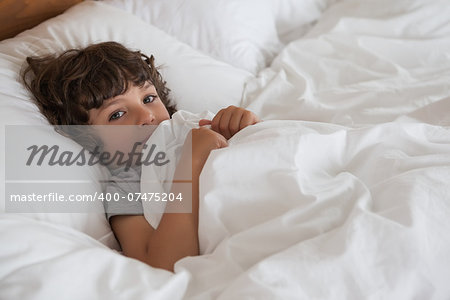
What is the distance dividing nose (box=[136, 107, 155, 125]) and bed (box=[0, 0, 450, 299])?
135mm

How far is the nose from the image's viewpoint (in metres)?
0.99

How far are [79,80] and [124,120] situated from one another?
129mm

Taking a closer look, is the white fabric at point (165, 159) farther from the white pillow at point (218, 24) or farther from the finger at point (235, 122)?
the white pillow at point (218, 24)

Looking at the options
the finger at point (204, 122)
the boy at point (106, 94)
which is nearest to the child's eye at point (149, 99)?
the boy at point (106, 94)

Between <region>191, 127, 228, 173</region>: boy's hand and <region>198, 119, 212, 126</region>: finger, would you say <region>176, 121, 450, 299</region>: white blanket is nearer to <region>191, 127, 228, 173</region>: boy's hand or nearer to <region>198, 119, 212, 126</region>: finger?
<region>191, 127, 228, 173</region>: boy's hand

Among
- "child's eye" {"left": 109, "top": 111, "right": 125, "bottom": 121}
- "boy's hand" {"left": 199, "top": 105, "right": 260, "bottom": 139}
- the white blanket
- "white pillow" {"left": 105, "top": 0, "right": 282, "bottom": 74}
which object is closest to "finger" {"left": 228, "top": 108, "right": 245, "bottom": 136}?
"boy's hand" {"left": 199, "top": 105, "right": 260, "bottom": 139}

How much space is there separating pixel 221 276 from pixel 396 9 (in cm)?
105

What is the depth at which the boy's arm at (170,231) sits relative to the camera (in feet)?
2.57

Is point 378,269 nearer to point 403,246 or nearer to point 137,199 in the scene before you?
point 403,246

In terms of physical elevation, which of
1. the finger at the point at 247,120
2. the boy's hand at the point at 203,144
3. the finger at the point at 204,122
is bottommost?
the finger at the point at 204,122

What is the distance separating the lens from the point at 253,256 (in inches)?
27.0

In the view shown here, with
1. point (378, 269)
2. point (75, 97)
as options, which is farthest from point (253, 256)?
point (75, 97)

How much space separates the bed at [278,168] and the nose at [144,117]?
14cm

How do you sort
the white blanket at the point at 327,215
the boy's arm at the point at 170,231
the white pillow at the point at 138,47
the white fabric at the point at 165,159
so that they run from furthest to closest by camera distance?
the white pillow at the point at 138,47, the white fabric at the point at 165,159, the boy's arm at the point at 170,231, the white blanket at the point at 327,215
